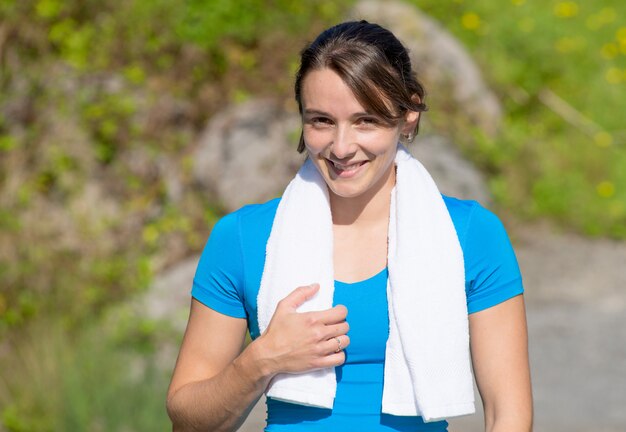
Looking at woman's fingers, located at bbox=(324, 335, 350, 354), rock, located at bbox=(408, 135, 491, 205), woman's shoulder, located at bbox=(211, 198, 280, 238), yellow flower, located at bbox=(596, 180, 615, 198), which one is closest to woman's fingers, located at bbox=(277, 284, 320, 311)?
woman's fingers, located at bbox=(324, 335, 350, 354)

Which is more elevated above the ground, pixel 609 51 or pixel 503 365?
pixel 609 51

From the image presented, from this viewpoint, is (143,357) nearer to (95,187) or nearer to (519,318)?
(95,187)

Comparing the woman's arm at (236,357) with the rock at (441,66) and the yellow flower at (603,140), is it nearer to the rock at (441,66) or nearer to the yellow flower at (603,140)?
the rock at (441,66)

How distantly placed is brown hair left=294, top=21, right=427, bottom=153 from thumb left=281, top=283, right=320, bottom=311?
406mm

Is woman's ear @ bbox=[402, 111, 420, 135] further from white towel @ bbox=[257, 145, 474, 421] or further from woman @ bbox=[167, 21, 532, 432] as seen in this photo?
white towel @ bbox=[257, 145, 474, 421]

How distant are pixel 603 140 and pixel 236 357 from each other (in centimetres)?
687

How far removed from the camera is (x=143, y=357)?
5289 millimetres

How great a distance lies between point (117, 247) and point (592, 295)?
3175 millimetres

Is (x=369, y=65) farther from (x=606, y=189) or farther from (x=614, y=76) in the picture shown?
(x=614, y=76)

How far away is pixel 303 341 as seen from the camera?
210 cm

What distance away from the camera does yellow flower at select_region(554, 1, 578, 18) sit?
372 inches

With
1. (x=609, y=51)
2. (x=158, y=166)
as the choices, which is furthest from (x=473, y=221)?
(x=609, y=51)

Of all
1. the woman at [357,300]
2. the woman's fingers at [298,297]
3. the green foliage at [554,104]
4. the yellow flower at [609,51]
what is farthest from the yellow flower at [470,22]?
the woman's fingers at [298,297]

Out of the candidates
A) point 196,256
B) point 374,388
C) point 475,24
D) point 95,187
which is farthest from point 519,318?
point 475,24
